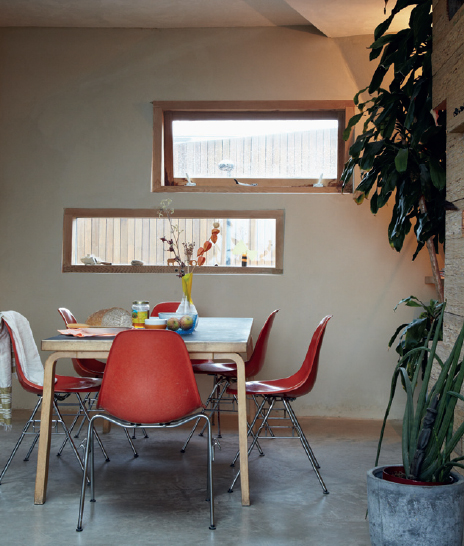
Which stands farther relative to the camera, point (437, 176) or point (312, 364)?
point (437, 176)

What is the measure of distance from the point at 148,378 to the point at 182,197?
2866 mm

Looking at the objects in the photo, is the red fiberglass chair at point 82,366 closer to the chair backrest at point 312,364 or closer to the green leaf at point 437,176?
the chair backrest at point 312,364

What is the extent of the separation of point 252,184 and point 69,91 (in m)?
1.86

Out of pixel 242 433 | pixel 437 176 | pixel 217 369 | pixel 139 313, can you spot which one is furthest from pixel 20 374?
pixel 437 176

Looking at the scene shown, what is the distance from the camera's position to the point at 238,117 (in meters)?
5.54

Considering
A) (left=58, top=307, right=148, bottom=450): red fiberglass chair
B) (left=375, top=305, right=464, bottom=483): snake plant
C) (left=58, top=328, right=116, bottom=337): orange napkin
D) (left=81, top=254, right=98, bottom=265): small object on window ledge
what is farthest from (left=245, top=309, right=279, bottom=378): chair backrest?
(left=375, top=305, right=464, bottom=483): snake plant

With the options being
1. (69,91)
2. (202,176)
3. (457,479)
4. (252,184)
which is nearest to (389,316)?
(252,184)

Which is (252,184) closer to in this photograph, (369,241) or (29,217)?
(369,241)

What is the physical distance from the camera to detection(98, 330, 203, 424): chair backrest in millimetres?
2740

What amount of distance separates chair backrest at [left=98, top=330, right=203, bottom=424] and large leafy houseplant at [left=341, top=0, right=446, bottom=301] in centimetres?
176

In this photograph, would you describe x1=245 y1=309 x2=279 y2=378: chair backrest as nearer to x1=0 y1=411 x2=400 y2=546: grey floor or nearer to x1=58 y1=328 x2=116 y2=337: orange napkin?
x1=0 y1=411 x2=400 y2=546: grey floor

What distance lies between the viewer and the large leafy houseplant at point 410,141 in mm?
3562

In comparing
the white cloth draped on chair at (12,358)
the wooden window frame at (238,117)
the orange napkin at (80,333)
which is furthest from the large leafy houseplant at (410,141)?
the white cloth draped on chair at (12,358)

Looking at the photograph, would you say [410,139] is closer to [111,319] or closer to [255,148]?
[255,148]
